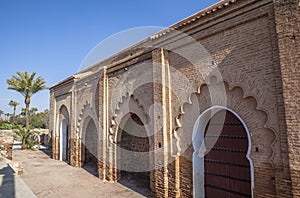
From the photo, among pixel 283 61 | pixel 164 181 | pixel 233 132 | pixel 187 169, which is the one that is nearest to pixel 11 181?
pixel 164 181

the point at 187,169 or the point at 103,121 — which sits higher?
the point at 103,121

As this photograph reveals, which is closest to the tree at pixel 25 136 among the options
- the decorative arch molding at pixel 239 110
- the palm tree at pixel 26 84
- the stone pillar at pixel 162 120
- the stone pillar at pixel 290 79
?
the palm tree at pixel 26 84

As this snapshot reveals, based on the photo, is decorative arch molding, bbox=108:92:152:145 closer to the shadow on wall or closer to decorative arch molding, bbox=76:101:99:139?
decorative arch molding, bbox=76:101:99:139

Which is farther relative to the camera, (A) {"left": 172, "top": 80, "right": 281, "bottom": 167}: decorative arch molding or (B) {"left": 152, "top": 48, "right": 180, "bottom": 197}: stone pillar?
(B) {"left": 152, "top": 48, "right": 180, "bottom": 197}: stone pillar

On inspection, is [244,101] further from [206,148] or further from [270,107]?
[206,148]

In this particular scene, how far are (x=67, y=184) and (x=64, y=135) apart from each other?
6606mm

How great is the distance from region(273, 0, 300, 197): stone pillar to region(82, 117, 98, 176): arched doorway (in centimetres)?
969

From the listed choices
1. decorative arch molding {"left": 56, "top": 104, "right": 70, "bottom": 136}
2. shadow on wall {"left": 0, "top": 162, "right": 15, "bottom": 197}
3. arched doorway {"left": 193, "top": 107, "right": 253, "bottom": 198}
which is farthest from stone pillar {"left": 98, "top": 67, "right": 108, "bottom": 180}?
decorative arch molding {"left": 56, "top": 104, "right": 70, "bottom": 136}

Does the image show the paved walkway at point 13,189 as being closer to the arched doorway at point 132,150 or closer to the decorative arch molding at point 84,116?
the arched doorway at point 132,150

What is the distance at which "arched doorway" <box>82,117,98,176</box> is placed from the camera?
40.4 ft

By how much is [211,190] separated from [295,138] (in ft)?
9.13

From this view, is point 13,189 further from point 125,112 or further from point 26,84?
point 26,84

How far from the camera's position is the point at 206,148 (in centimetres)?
627

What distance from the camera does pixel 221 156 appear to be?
19.4 feet
